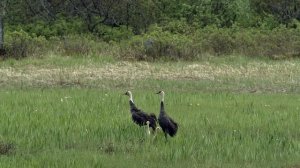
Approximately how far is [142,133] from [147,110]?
3074 mm

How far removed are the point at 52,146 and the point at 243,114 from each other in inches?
202

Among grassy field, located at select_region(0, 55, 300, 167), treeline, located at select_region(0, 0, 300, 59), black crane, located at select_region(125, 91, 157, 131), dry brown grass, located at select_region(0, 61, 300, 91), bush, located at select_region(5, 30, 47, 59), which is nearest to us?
grassy field, located at select_region(0, 55, 300, 167)

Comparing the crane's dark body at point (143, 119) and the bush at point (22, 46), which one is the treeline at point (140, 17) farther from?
the crane's dark body at point (143, 119)

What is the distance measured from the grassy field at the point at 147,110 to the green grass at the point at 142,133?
0.05 feet

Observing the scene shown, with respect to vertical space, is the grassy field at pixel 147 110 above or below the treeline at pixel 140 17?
below

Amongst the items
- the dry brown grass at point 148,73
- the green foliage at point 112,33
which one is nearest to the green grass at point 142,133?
the dry brown grass at point 148,73

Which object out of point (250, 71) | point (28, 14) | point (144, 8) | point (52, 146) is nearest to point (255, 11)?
point (144, 8)

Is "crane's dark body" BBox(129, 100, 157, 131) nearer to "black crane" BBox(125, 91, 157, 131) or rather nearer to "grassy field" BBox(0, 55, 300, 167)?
"black crane" BBox(125, 91, 157, 131)

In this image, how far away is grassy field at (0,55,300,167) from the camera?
863 centimetres

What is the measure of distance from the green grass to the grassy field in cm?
2

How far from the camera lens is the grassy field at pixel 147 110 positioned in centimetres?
863

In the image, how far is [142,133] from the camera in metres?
10.4

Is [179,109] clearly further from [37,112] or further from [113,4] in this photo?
[113,4]

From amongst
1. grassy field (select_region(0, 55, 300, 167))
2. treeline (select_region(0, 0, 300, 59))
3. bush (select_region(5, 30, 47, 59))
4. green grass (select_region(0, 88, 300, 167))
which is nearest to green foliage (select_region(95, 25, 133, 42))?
treeline (select_region(0, 0, 300, 59))
